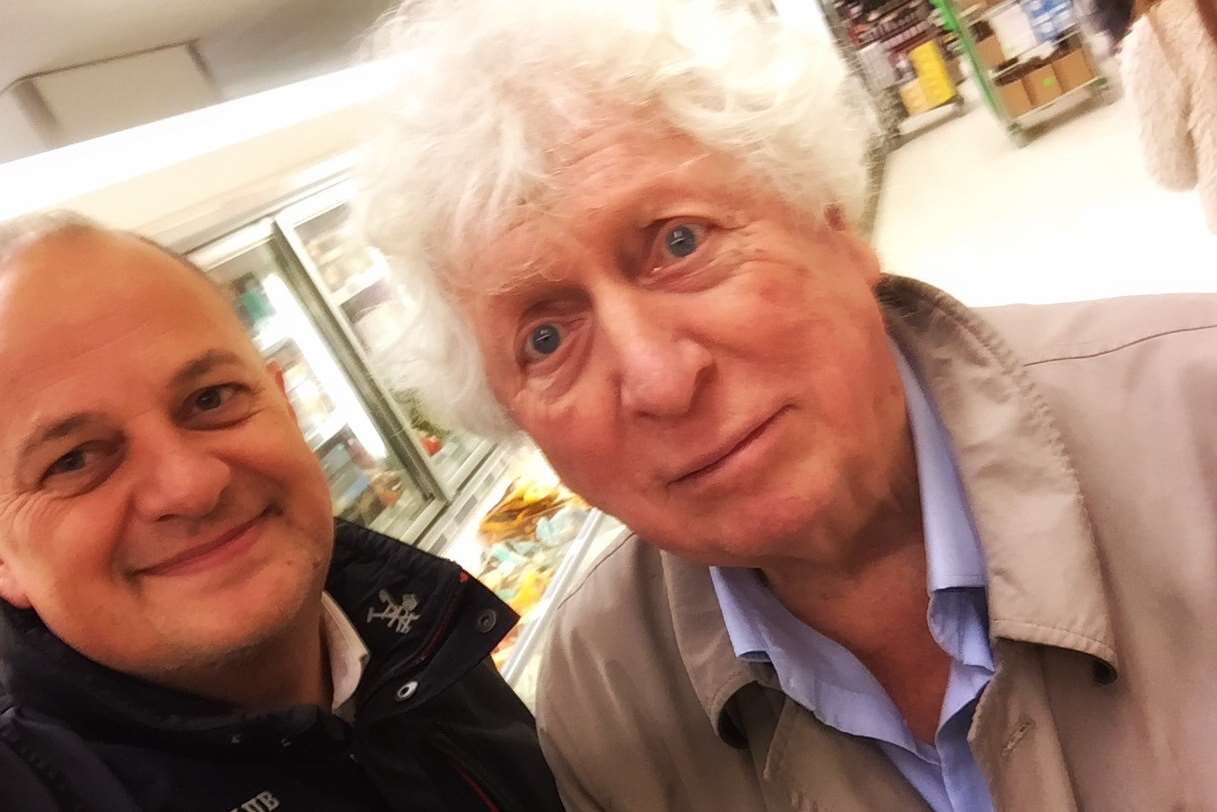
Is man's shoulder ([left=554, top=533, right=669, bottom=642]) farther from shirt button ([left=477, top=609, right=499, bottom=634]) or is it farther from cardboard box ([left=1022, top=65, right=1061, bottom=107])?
cardboard box ([left=1022, top=65, right=1061, bottom=107])

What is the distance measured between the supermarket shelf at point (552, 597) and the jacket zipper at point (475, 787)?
794 mm

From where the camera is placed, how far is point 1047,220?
4.46m

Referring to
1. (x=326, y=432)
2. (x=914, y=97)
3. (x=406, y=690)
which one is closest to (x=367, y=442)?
(x=326, y=432)

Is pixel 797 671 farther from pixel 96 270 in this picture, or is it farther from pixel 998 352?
pixel 96 270

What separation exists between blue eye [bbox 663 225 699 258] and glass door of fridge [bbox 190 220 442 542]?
6.90ft

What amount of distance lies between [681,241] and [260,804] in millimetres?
880

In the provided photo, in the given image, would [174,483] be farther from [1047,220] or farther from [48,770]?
[1047,220]

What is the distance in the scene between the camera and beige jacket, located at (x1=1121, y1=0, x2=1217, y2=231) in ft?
7.64

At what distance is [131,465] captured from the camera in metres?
1.24

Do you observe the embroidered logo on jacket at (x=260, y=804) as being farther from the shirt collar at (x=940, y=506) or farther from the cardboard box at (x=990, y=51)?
the cardboard box at (x=990, y=51)

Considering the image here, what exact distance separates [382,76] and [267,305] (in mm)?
1989

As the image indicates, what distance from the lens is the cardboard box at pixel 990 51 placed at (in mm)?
5855

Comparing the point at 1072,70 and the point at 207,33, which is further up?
the point at 207,33

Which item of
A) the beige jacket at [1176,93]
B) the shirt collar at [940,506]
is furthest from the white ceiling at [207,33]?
the beige jacket at [1176,93]
